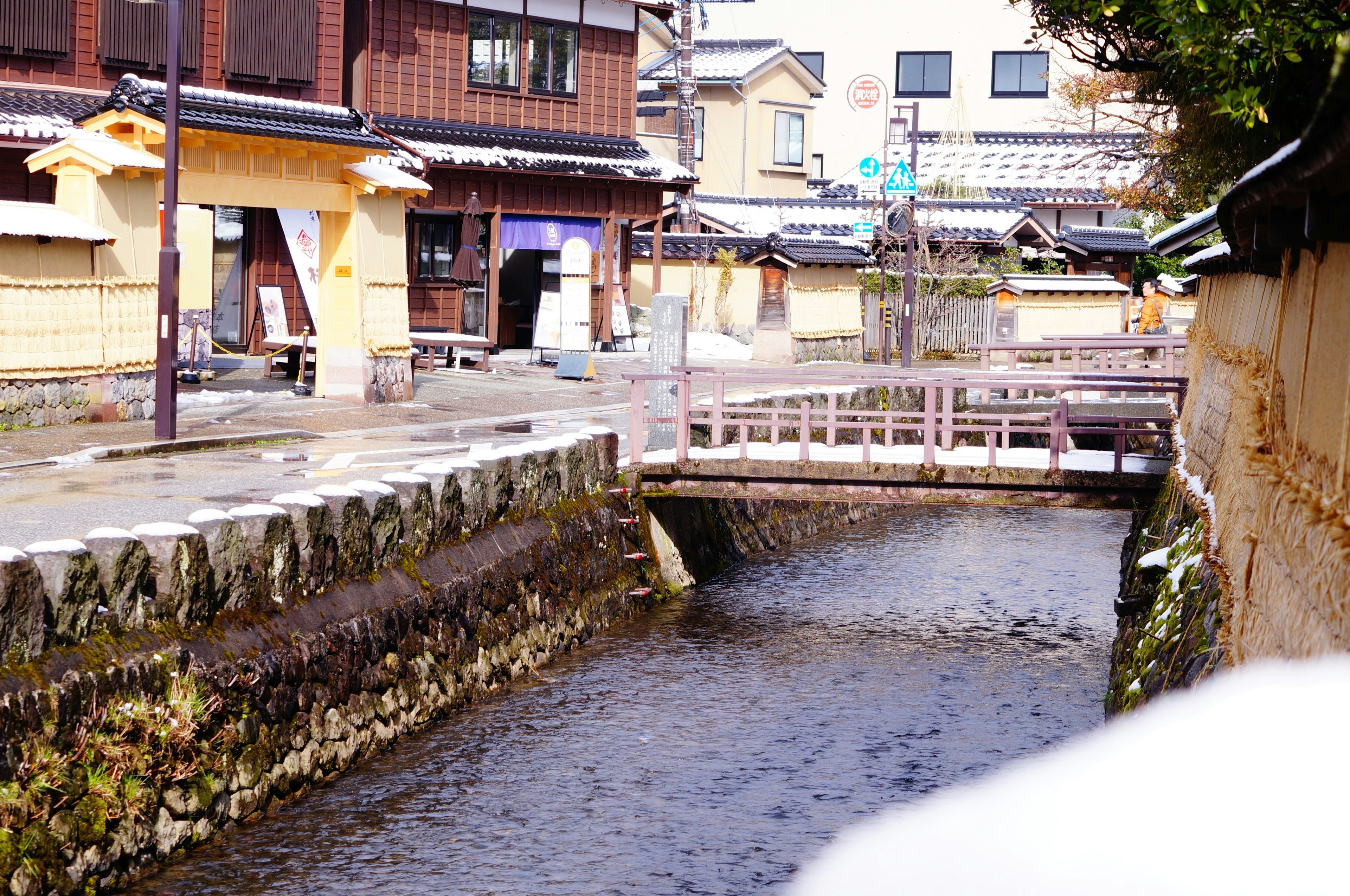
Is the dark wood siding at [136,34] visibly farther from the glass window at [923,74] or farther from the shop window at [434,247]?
the glass window at [923,74]

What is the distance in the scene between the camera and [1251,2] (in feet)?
30.5

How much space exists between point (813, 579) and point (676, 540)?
2.01m

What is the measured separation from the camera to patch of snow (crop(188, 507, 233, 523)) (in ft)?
30.9

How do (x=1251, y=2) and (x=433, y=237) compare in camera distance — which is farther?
(x=433, y=237)

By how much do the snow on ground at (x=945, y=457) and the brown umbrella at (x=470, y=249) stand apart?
38.3 feet

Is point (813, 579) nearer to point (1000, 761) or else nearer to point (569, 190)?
point (1000, 761)

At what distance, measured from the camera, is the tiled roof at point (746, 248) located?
34938mm

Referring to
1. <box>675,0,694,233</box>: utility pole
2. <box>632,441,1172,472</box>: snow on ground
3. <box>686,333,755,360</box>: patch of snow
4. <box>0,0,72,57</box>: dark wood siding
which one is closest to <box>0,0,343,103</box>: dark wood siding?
<box>0,0,72,57</box>: dark wood siding

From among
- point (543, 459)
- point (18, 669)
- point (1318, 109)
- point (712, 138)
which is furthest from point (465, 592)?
point (712, 138)

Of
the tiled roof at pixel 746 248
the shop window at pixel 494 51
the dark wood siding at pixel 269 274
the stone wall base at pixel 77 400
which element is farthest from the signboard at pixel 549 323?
the stone wall base at pixel 77 400

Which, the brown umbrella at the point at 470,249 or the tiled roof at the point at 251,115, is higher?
the tiled roof at the point at 251,115

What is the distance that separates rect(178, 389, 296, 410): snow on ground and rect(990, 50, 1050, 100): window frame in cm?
4226

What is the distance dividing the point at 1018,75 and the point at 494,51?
32292 mm

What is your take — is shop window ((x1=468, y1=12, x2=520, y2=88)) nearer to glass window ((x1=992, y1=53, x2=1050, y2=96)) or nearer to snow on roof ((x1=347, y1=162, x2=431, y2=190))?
snow on roof ((x1=347, y1=162, x2=431, y2=190))
